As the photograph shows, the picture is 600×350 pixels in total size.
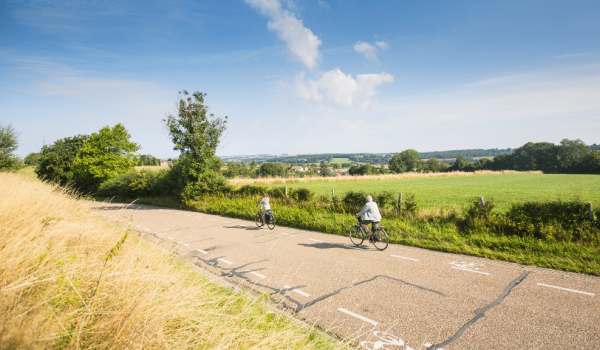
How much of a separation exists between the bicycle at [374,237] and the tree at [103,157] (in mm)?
34051

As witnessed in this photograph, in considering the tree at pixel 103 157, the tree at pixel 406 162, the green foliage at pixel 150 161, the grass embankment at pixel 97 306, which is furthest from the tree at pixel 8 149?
the tree at pixel 406 162

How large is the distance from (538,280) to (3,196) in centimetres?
1131

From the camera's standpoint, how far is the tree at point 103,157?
1278 inches

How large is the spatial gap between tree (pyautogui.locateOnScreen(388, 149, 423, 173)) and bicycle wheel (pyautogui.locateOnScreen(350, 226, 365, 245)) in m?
84.4

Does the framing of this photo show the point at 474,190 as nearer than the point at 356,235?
No

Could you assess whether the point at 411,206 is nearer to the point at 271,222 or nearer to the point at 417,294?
the point at 271,222

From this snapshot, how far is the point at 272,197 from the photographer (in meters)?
17.0

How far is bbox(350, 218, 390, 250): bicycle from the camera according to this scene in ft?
28.8

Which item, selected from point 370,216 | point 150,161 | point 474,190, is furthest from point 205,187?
point 150,161

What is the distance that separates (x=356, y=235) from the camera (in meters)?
9.53

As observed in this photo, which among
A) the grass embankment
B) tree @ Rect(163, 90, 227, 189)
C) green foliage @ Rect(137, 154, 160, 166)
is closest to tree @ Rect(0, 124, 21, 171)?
tree @ Rect(163, 90, 227, 189)

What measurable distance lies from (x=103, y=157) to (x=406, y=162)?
280 ft

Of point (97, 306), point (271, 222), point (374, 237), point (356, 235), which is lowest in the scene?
point (271, 222)

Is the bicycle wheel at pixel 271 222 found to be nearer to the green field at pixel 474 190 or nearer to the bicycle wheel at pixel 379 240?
the bicycle wheel at pixel 379 240
